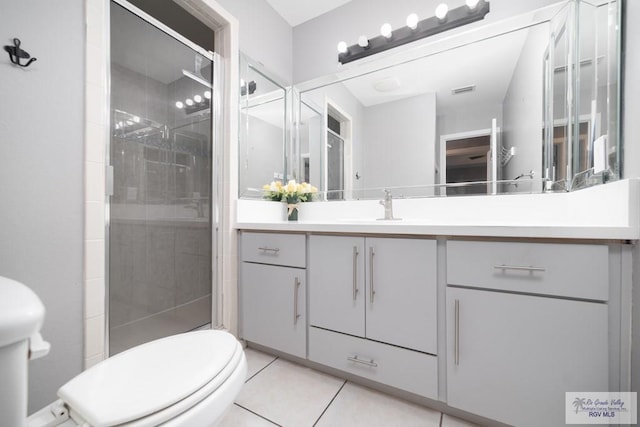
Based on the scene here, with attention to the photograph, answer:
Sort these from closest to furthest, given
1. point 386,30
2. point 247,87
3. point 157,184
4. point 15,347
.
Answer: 1. point 15,347
2. point 157,184
3. point 386,30
4. point 247,87

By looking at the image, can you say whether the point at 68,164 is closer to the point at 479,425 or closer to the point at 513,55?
the point at 479,425

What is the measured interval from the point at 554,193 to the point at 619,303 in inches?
26.6

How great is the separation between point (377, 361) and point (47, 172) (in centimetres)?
155

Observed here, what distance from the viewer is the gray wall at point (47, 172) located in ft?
2.85

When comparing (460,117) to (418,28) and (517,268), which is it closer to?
(418,28)

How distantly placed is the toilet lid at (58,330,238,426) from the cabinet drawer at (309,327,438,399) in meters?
0.61

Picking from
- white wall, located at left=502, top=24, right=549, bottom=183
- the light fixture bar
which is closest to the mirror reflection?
white wall, located at left=502, top=24, right=549, bottom=183

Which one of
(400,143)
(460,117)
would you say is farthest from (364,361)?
(460,117)

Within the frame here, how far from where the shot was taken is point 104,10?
111 cm

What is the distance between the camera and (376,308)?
1150mm

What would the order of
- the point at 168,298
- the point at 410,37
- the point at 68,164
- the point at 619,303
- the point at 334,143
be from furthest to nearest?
the point at 334,143, the point at 410,37, the point at 168,298, the point at 68,164, the point at 619,303

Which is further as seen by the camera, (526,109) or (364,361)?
(526,109)

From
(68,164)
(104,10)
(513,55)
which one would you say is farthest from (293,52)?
(68,164)

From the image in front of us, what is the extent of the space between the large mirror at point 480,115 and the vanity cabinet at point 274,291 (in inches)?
28.3
